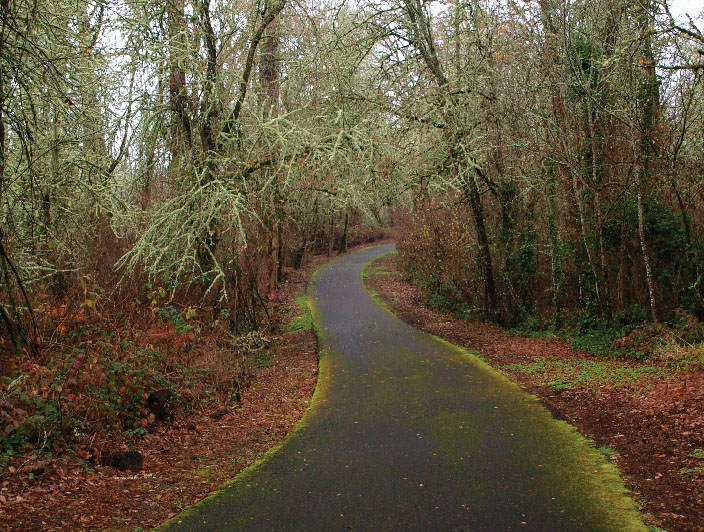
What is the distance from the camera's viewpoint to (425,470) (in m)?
6.54

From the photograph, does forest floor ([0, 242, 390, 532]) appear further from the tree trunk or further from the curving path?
the tree trunk

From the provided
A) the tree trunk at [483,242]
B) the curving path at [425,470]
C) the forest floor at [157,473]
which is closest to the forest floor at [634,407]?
the curving path at [425,470]

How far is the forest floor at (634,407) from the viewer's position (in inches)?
Result: 215

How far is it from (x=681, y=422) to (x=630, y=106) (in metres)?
6.77

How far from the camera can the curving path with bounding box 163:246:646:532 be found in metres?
5.32

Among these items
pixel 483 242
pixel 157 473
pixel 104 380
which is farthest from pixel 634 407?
pixel 483 242

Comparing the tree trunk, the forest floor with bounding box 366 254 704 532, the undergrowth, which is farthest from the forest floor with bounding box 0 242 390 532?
the tree trunk

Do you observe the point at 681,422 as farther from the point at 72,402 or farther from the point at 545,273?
the point at 545,273

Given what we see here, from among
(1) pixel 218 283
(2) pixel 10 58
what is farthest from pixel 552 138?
(2) pixel 10 58

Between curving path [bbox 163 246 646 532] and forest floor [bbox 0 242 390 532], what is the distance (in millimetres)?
295

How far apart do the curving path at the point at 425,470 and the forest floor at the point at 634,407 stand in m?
0.25

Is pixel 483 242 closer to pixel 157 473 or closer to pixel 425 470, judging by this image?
pixel 425 470

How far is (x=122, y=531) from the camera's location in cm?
508

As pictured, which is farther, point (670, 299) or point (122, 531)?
point (670, 299)
